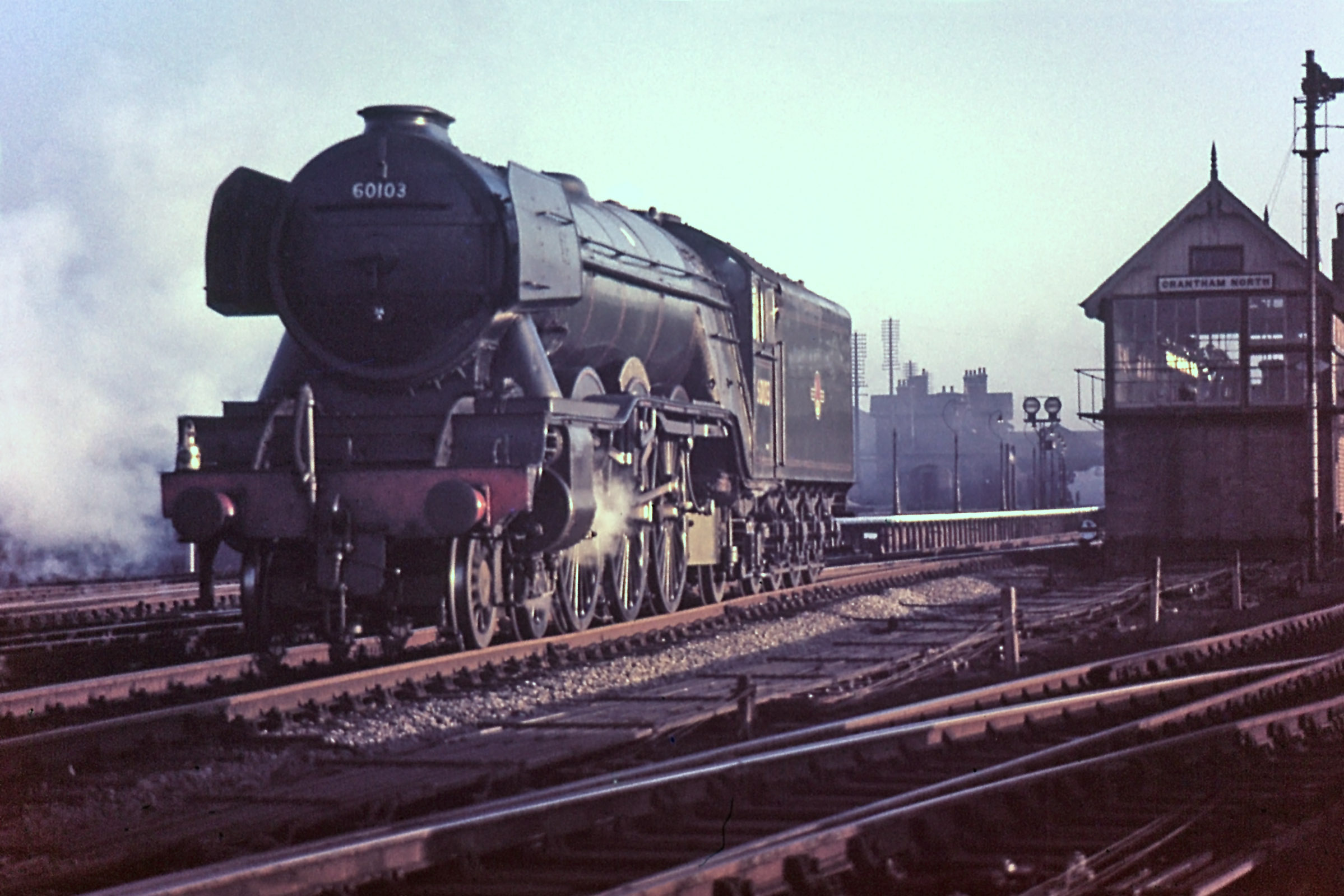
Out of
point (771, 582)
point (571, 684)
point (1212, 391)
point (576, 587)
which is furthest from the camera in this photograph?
point (1212, 391)

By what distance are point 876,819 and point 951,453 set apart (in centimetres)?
8074

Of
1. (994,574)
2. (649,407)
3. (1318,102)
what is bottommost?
(994,574)

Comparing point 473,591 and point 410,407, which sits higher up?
point 410,407

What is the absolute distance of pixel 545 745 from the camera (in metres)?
7.84

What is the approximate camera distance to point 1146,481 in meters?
29.8

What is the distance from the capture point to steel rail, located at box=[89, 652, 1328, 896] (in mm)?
4711

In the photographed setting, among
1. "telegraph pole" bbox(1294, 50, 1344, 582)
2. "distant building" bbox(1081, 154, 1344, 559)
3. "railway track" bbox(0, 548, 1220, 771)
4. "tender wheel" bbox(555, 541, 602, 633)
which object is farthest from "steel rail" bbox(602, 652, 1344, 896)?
"distant building" bbox(1081, 154, 1344, 559)

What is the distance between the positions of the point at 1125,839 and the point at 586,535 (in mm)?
6756

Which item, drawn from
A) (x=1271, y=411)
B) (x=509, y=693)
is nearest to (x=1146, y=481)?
(x=1271, y=411)

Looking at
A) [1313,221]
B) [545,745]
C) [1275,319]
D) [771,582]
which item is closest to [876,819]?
[545,745]

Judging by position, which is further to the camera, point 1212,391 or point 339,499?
point 1212,391

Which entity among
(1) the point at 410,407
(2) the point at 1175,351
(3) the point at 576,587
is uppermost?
(2) the point at 1175,351

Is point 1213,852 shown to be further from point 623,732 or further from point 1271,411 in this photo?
point 1271,411

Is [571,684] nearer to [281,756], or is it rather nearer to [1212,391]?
[281,756]
